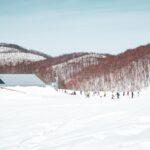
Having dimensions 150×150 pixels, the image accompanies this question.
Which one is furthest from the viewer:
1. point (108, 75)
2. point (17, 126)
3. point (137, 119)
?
point (108, 75)

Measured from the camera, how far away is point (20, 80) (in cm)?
7962

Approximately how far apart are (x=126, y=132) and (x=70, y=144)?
1739 mm

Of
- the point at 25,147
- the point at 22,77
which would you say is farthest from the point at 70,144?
the point at 22,77

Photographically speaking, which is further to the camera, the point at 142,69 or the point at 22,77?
the point at 142,69

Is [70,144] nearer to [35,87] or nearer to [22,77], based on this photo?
[35,87]

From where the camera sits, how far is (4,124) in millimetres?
19594

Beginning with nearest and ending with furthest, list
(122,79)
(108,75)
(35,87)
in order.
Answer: (35,87)
(122,79)
(108,75)

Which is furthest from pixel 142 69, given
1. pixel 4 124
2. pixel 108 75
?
pixel 4 124

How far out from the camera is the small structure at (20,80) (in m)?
77.3

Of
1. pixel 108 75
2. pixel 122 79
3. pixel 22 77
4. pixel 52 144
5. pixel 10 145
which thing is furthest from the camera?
pixel 108 75

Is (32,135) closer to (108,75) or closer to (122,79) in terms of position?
(122,79)

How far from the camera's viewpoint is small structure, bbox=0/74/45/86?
7731 centimetres

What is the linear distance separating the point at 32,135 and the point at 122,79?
130 metres

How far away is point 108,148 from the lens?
9633 mm
